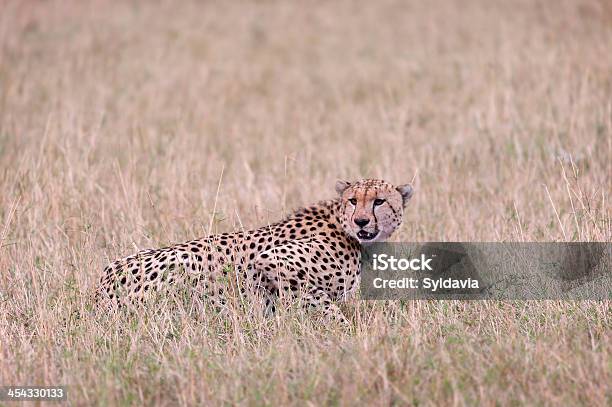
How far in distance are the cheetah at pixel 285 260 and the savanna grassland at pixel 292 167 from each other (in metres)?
0.16

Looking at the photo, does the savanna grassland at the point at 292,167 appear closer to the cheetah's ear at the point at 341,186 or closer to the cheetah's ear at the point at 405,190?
the cheetah's ear at the point at 341,186

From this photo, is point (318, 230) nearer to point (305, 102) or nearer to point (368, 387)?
point (368, 387)

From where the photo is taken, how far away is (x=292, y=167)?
25.1ft

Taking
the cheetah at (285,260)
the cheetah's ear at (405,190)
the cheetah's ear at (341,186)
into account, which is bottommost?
the cheetah at (285,260)

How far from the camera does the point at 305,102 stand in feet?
35.6

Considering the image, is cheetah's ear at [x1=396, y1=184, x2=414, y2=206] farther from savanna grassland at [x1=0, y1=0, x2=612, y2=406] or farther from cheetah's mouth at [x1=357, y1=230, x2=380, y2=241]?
savanna grassland at [x1=0, y1=0, x2=612, y2=406]

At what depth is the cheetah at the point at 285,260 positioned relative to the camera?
16.9 feet

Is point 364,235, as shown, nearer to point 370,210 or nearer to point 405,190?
point 370,210

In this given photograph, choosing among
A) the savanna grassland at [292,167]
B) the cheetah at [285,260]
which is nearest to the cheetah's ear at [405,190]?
the cheetah at [285,260]

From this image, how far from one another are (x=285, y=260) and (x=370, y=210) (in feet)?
1.83

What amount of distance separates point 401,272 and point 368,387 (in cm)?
175

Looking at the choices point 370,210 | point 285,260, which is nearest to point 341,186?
point 370,210

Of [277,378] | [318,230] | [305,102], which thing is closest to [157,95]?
[305,102]

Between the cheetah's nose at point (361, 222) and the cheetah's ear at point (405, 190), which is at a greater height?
the cheetah's ear at point (405, 190)
